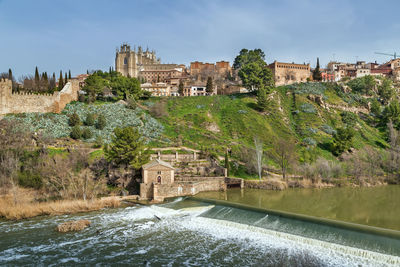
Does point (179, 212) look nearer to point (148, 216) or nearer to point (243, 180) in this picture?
point (148, 216)

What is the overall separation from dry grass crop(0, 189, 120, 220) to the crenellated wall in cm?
2184

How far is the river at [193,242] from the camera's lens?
55.4 feet

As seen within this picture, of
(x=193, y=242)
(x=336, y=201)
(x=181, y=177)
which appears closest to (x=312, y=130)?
(x=336, y=201)

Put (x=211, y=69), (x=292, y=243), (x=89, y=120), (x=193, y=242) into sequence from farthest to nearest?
(x=211, y=69) < (x=89, y=120) < (x=193, y=242) < (x=292, y=243)

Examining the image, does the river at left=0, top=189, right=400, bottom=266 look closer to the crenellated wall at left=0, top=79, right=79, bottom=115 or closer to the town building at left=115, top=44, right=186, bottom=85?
the crenellated wall at left=0, top=79, right=79, bottom=115

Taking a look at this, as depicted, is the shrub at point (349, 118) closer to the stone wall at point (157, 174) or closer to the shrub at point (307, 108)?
the shrub at point (307, 108)

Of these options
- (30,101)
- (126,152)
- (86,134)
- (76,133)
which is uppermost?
(30,101)

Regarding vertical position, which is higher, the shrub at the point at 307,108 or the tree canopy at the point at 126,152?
the shrub at the point at 307,108

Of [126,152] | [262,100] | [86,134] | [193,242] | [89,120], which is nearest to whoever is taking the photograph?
[193,242]

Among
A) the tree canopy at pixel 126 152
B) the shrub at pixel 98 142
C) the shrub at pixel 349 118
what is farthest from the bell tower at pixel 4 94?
the shrub at pixel 349 118

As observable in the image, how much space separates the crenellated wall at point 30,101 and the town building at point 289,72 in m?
60.6

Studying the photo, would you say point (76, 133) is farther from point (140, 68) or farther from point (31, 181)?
point (140, 68)

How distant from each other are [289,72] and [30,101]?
238ft

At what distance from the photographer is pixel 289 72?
90688mm
